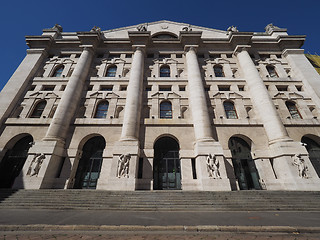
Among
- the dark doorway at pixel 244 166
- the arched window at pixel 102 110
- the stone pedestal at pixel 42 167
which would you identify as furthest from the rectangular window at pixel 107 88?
the dark doorway at pixel 244 166

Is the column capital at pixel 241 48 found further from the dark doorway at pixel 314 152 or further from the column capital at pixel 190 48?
the dark doorway at pixel 314 152

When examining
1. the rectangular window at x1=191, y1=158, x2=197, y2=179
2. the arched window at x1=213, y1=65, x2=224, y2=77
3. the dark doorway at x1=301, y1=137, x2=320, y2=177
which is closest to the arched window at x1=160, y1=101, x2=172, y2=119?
the rectangular window at x1=191, y1=158, x2=197, y2=179

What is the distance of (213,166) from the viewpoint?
1230 cm

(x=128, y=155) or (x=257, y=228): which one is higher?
(x=128, y=155)

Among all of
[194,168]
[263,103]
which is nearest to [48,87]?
[194,168]

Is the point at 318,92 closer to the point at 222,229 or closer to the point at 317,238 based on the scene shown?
the point at 317,238

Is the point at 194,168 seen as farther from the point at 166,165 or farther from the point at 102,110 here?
the point at 102,110

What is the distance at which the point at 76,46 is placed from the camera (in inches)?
893

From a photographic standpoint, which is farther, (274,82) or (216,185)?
(274,82)

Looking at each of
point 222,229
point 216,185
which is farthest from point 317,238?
point 216,185

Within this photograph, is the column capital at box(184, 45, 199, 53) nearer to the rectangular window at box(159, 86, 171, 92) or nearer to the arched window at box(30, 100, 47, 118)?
the rectangular window at box(159, 86, 171, 92)

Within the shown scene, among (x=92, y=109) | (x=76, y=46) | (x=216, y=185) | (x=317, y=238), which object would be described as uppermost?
(x=76, y=46)

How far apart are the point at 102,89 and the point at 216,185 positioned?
693 inches

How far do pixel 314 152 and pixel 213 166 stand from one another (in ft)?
40.6
